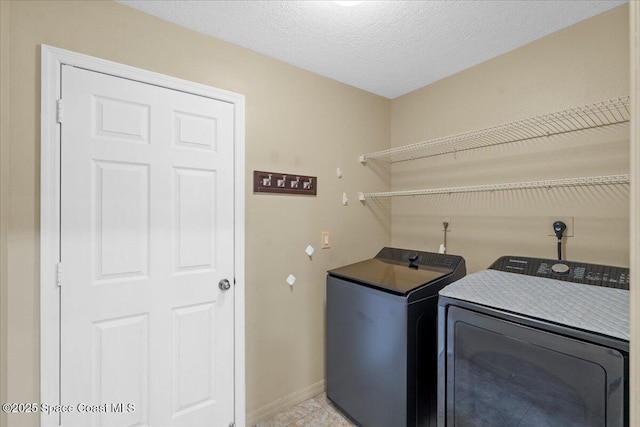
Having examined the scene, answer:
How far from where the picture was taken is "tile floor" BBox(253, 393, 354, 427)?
2.04 m

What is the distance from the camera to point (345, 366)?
6.79ft

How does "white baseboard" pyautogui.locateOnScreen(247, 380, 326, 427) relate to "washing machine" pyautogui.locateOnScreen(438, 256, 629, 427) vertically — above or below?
below

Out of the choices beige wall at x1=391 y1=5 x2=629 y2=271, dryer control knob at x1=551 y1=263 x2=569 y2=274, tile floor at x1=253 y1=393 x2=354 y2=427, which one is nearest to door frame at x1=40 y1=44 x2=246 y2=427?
tile floor at x1=253 y1=393 x2=354 y2=427

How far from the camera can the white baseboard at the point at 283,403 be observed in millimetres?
2051

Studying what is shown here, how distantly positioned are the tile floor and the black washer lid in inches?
37.1

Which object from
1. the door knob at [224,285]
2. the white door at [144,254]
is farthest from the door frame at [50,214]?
the door knob at [224,285]

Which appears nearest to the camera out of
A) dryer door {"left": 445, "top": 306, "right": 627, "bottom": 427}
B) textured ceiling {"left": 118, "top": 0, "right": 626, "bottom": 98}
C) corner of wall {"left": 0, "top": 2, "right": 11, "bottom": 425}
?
dryer door {"left": 445, "top": 306, "right": 627, "bottom": 427}

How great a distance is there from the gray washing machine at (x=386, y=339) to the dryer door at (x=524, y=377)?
0.26m

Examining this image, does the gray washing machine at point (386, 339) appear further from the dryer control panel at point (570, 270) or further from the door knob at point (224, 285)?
the door knob at point (224, 285)

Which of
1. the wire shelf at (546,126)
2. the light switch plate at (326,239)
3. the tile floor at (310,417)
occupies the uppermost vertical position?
the wire shelf at (546,126)

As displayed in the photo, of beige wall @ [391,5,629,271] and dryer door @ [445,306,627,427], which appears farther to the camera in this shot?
beige wall @ [391,5,629,271]

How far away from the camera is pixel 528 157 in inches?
77.1

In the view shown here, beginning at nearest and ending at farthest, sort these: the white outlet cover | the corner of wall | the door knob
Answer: the corner of wall
the door knob
the white outlet cover

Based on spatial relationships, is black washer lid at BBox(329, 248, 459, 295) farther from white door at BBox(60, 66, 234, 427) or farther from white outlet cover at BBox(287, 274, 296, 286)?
white door at BBox(60, 66, 234, 427)
